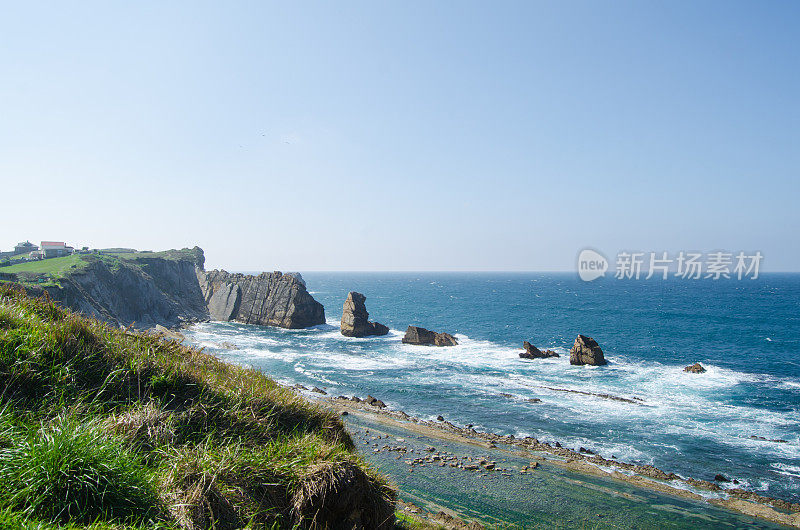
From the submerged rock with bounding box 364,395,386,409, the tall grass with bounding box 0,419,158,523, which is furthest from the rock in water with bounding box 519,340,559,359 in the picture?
the tall grass with bounding box 0,419,158,523

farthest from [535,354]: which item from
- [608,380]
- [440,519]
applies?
[440,519]

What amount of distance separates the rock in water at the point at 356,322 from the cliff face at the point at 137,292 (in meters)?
32.1

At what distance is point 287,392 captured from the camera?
10.4m

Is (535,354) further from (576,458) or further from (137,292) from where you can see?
(137,292)

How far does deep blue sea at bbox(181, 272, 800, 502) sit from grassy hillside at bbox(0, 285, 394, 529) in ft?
84.8

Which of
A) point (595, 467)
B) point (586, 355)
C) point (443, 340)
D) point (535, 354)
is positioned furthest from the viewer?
point (443, 340)

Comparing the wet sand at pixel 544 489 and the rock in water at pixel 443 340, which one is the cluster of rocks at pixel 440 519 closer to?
the wet sand at pixel 544 489

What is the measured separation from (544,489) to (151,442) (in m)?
21.1

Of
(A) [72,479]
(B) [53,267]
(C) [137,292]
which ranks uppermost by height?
(A) [72,479]

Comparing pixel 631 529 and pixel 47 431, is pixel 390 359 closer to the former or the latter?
pixel 631 529

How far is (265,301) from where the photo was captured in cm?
8688

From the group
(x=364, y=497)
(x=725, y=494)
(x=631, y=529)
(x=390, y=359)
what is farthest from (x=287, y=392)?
(x=390, y=359)

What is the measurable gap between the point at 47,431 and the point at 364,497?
5.36 metres

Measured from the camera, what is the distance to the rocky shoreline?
69.3 ft
